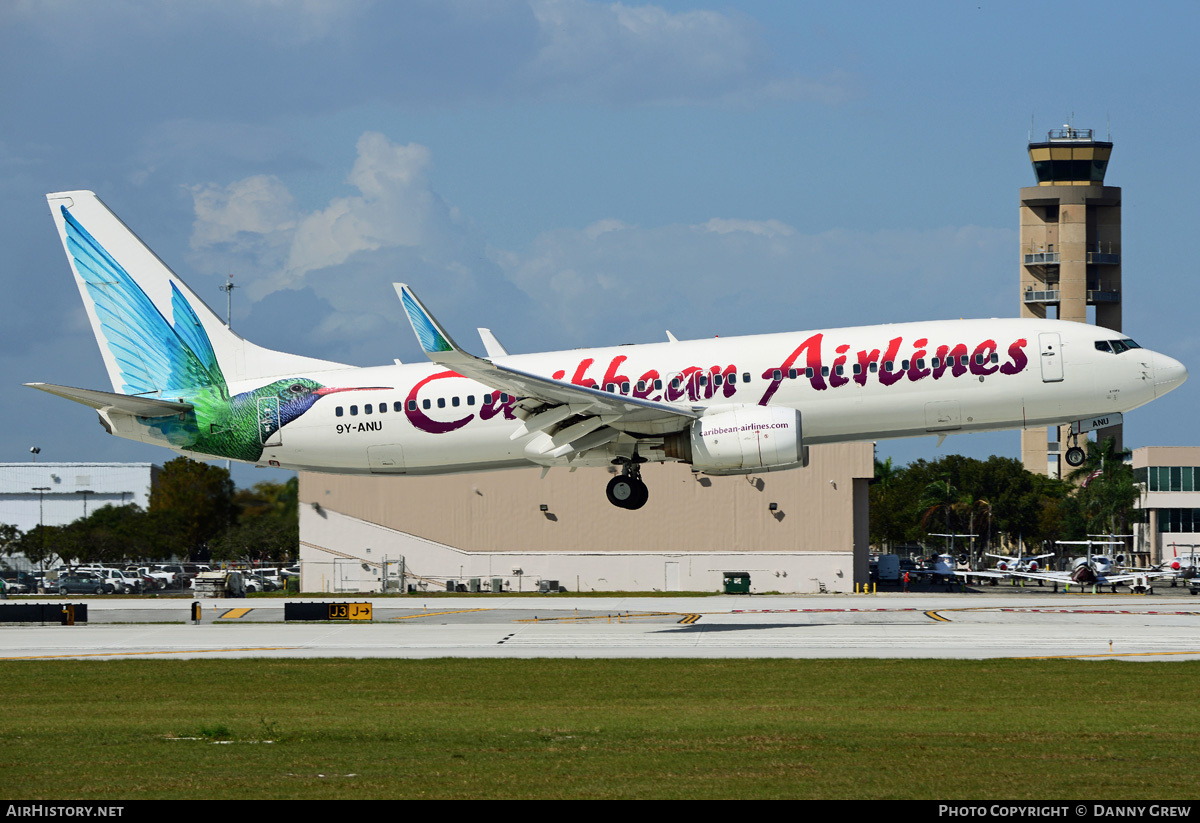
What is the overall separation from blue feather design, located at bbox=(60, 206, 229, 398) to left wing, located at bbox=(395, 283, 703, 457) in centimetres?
1142

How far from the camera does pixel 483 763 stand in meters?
19.8

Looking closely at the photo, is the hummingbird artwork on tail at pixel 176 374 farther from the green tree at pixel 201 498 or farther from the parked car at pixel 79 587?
the parked car at pixel 79 587

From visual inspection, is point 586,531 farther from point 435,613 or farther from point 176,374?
Result: point 176,374

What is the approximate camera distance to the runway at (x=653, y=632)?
127 ft

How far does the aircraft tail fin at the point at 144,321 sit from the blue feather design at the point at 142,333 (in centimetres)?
4

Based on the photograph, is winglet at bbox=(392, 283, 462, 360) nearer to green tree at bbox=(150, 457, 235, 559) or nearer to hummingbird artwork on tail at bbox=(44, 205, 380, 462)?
hummingbird artwork on tail at bbox=(44, 205, 380, 462)

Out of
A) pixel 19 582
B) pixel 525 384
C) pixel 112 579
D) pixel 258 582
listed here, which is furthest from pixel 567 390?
pixel 19 582

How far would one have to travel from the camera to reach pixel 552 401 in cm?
4159

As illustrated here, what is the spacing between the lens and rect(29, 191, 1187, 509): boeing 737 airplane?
40562 millimetres

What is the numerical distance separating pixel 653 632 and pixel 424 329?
14.1 metres

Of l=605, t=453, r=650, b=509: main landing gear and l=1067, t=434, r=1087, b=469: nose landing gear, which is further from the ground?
l=1067, t=434, r=1087, b=469: nose landing gear

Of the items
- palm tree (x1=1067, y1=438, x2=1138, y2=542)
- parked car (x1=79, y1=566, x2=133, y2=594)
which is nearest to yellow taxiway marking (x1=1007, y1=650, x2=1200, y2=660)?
parked car (x1=79, y1=566, x2=133, y2=594)

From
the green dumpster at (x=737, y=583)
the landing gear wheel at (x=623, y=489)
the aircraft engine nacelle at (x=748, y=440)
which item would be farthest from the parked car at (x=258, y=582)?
the aircraft engine nacelle at (x=748, y=440)
